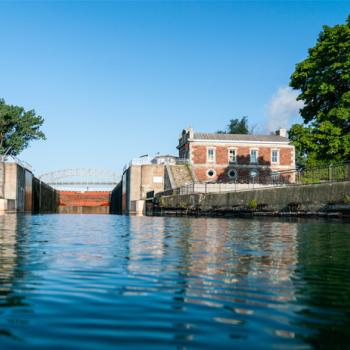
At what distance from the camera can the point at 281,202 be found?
2017cm

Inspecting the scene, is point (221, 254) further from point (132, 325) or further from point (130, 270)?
point (132, 325)

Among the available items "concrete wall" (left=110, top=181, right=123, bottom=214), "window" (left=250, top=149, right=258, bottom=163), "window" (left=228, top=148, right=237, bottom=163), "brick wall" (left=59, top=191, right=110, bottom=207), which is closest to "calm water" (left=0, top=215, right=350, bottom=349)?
"window" (left=228, top=148, right=237, bottom=163)

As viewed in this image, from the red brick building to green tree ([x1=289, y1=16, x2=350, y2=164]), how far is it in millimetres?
31532

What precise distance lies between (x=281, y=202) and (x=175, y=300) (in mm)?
16846

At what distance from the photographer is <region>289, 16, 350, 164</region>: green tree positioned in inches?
1122

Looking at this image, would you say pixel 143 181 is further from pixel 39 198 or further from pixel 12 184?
pixel 39 198

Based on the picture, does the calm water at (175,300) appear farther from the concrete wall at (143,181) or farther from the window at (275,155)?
the window at (275,155)

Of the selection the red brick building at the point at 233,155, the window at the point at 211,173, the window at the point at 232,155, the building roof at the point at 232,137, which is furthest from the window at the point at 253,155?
the window at the point at 211,173

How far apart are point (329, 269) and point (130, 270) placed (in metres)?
2.31

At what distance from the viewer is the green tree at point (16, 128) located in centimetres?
7012

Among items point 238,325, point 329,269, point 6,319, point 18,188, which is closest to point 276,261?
point 329,269

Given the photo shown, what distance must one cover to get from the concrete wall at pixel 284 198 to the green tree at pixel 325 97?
6.54 m

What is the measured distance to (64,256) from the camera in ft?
23.2

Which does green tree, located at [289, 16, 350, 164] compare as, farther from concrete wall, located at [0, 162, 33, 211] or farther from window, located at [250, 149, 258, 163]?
window, located at [250, 149, 258, 163]
